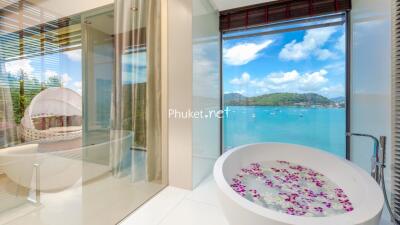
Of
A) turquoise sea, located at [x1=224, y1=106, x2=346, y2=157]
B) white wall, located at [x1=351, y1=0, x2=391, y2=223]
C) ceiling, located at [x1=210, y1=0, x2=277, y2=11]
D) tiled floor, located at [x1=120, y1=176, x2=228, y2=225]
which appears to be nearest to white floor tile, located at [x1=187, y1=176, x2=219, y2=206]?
tiled floor, located at [x1=120, y1=176, x2=228, y2=225]

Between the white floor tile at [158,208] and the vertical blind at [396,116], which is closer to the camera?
the vertical blind at [396,116]

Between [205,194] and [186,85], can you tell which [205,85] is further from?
[205,194]

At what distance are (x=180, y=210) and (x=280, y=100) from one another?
7.48 ft

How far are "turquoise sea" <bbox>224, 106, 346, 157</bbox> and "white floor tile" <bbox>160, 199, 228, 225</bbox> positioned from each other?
1.61 metres

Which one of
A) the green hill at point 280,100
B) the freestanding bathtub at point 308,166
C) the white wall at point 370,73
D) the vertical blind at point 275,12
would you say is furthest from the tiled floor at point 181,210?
the vertical blind at point 275,12

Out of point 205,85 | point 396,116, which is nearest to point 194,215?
point 205,85

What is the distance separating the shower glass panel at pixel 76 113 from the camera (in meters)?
1.37

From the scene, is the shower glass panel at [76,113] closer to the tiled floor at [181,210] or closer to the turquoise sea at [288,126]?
the tiled floor at [181,210]

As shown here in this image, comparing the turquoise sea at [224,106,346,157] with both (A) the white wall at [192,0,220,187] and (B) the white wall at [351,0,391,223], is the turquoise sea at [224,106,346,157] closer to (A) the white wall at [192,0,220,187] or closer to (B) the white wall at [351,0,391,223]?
(B) the white wall at [351,0,391,223]

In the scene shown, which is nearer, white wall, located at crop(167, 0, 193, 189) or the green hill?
white wall, located at crop(167, 0, 193, 189)

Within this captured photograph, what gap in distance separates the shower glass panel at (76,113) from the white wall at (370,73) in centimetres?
241

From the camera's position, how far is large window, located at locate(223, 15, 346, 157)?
275cm

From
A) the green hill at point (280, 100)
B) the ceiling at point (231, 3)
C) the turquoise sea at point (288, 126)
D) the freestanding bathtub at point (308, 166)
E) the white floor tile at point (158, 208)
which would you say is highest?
the ceiling at point (231, 3)

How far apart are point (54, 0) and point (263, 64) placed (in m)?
2.83
